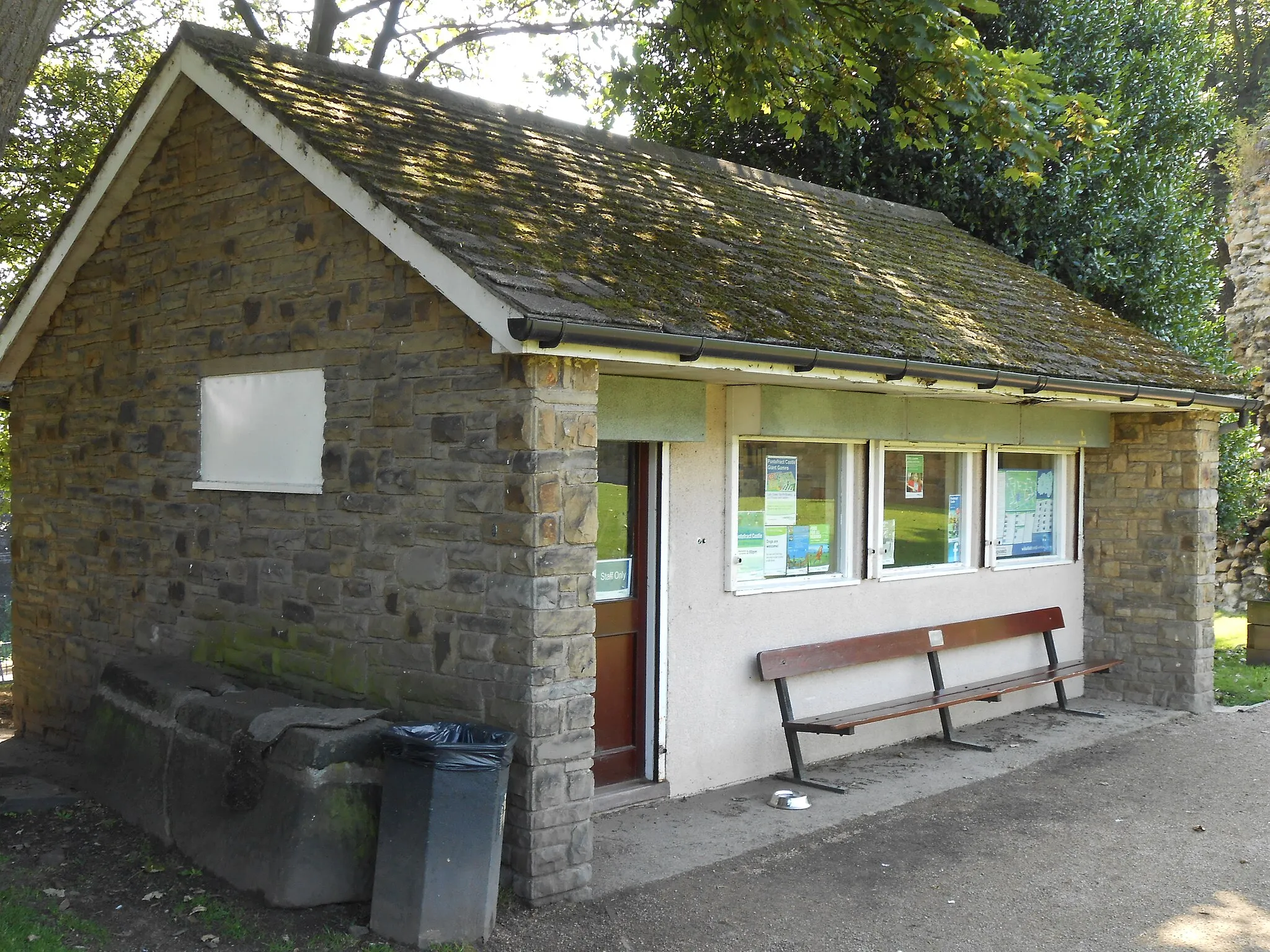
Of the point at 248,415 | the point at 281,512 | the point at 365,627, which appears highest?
the point at 248,415

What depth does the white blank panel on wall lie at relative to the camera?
649 centimetres

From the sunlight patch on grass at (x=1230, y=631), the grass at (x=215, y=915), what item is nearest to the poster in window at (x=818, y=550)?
the grass at (x=215, y=915)

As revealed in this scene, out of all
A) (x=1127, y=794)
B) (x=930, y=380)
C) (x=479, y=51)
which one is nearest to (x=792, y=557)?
(x=930, y=380)

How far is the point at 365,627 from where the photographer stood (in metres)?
6.12

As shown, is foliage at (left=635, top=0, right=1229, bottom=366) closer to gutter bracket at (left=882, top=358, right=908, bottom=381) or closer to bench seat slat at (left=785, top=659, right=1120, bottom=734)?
bench seat slat at (left=785, top=659, right=1120, bottom=734)

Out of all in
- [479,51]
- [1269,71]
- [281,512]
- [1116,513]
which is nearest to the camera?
[281,512]

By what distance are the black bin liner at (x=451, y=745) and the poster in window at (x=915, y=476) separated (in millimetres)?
4663

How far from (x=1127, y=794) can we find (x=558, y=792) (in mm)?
4302

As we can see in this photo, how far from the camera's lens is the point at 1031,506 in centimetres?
1017

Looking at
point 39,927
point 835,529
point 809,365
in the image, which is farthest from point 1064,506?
point 39,927

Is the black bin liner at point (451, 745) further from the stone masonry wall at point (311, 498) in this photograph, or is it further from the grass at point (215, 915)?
the grass at point (215, 915)

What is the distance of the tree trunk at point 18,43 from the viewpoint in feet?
17.2

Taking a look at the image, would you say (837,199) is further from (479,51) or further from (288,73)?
(479,51)

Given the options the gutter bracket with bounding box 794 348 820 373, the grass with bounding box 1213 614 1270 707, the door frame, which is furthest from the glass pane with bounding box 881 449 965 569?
the grass with bounding box 1213 614 1270 707
